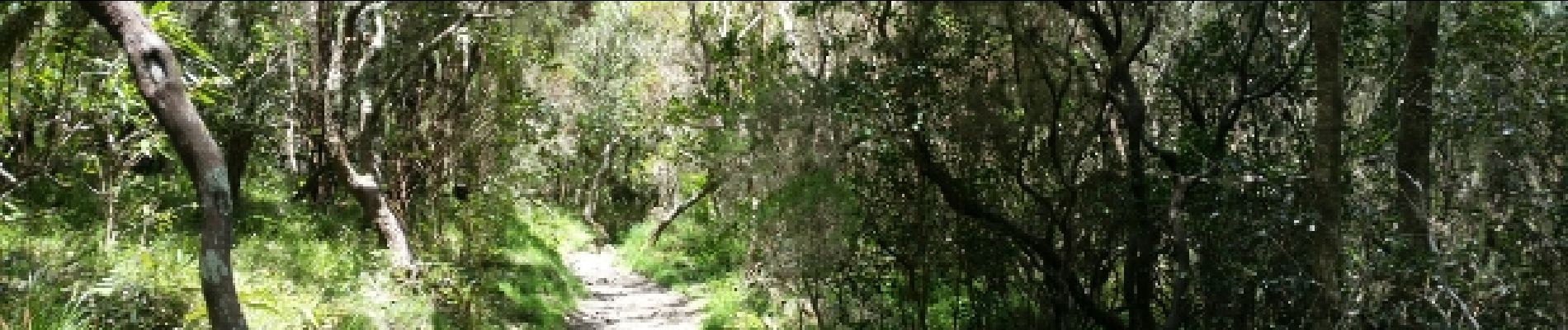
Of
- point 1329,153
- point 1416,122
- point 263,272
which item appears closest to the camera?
point 1329,153

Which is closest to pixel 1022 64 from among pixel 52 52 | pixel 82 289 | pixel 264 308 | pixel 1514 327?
pixel 1514 327

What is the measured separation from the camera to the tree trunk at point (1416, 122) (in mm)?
6914

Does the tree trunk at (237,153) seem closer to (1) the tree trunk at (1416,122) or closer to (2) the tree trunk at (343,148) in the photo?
(2) the tree trunk at (343,148)

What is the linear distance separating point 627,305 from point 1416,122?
37.5ft

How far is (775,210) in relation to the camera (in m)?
9.90

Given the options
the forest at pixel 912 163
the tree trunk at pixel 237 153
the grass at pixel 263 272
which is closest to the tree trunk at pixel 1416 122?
the forest at pixel 912 163

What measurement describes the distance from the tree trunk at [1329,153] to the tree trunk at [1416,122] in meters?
0.69

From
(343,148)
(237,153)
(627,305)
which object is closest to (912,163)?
(343,148)

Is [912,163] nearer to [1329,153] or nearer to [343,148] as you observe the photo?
[1329,153]

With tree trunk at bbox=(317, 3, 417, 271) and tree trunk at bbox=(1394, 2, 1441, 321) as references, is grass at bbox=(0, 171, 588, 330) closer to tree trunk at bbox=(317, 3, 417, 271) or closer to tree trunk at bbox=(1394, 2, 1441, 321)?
tree trunk at bbox=(317, 3, 417, 271)

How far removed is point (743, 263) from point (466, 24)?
528cm

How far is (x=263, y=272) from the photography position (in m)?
9.16

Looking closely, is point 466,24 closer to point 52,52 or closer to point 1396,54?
point 52,52

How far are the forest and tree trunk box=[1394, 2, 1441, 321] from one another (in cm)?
3
